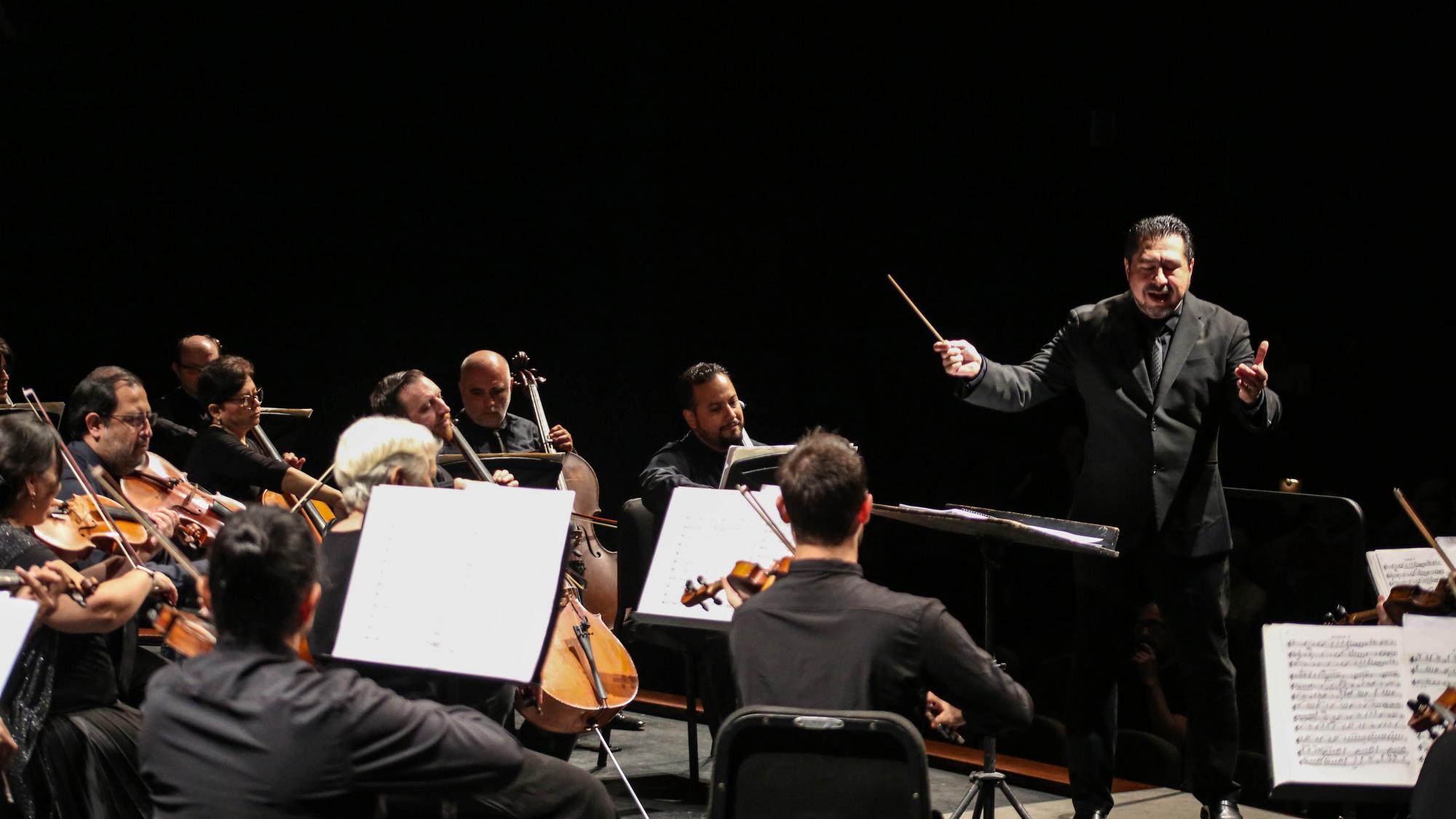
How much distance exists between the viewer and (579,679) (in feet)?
10.9

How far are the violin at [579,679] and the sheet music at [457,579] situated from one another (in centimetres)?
81

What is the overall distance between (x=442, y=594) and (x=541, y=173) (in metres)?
3.99

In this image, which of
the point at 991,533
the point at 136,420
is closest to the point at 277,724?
the point at 991,533

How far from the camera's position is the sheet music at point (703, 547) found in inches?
120

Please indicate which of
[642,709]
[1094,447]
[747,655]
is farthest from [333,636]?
[642,709]

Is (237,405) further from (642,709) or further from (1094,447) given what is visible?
(1094,447)

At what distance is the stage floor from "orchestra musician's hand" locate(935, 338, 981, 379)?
93cm

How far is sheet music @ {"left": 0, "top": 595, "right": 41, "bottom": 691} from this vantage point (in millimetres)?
2172

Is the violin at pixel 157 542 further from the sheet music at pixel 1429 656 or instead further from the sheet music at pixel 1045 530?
the sheet music at pixel 1429 656

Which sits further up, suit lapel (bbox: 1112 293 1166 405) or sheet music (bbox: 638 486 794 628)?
suit lapel (bbox: 1112 293 1166 405)

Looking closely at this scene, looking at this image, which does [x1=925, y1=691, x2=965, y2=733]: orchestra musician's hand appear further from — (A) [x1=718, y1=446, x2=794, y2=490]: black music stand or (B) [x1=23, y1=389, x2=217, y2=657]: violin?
(A) [x1=718, y1=446, x2=794, y2=490]: black music stand

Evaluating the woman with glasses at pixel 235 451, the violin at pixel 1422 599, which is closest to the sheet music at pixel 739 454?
the woman with glasses at pixel 235 451

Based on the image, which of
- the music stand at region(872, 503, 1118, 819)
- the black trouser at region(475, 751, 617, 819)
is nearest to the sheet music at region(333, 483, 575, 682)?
the black trouser at region(475, 751, 617, 819)

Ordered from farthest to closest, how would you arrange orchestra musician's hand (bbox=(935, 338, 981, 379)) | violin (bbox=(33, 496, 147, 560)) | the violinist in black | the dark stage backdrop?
the dark stage backdrop < the violinist in black < orchestra musician's hand (bbox=(935, 338, 981, 379)) < violin (bbox=(33, 496, 147, 560))
